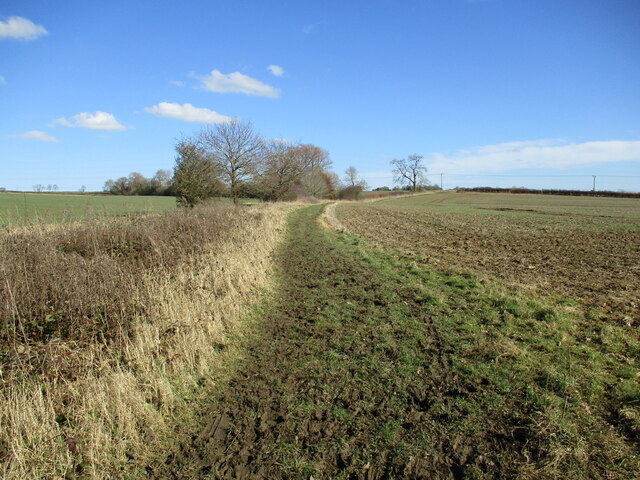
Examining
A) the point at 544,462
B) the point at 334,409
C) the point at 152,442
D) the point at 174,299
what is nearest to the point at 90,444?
the point at 152,442

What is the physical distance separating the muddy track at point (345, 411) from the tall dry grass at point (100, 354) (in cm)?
53

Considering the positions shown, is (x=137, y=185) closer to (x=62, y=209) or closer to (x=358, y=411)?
(x=62, y=209)

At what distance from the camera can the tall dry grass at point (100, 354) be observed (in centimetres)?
324

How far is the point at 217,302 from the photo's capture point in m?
6.79

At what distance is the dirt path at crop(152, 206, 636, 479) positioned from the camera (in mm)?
3225

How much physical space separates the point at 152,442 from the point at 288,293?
5297 millimetres

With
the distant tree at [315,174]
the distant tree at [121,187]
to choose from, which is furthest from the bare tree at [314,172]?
the distant tree at [121,187]

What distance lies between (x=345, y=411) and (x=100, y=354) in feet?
10.7

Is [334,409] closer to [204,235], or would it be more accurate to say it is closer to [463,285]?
[463,285]

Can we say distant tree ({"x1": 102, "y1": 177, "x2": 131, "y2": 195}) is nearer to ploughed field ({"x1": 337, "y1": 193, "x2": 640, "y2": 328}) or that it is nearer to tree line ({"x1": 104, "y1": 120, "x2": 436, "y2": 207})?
tree line ({"x1": 104, "y1": 120, "x2": 436, "y2": 207})

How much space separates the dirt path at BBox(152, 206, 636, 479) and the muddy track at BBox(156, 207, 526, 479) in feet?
0.04

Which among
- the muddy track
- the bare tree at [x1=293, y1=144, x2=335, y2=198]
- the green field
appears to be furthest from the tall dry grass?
the bare tree at [x1=293, y1=144, x2=335, y2=198]

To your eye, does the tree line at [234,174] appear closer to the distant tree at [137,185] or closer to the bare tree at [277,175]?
the bare tree at [277,175]

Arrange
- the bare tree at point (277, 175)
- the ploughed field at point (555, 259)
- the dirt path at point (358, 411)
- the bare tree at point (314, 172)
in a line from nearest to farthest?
1. the dirt path at point (358, 411)
2. the ploughed field at point (555, 259)
3. the bare tree at point (277, 175)
4. the bare tree at point (314, 172)
